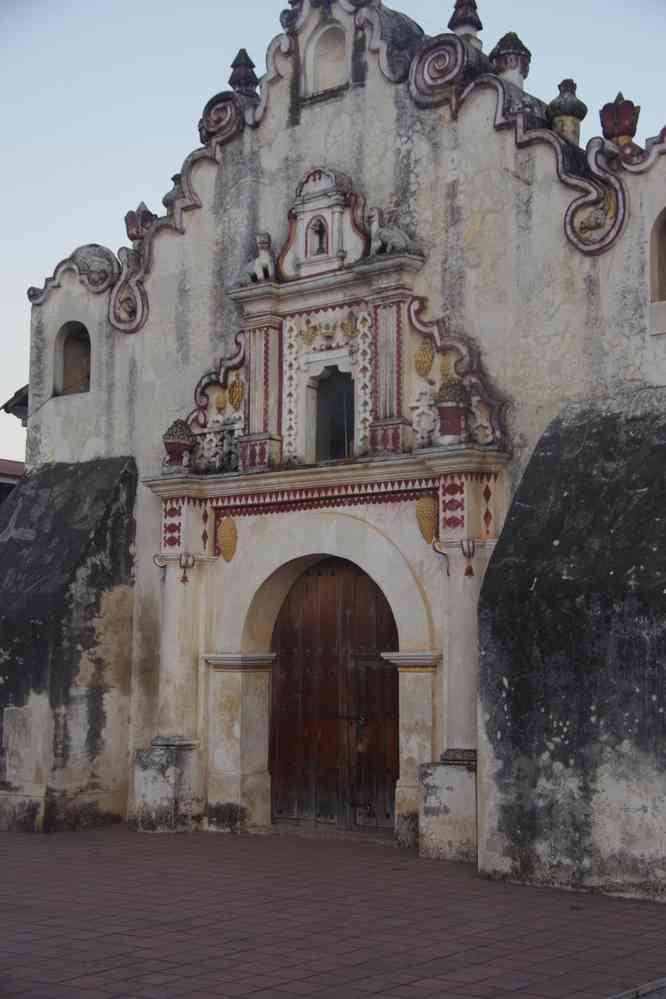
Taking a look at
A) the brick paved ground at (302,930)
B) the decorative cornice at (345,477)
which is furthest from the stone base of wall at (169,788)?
the decorative cornice at (345,477)

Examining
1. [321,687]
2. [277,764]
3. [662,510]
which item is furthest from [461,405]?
[277,764]

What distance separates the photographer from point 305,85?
1270cm

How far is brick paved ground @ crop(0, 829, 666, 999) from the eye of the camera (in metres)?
6.82

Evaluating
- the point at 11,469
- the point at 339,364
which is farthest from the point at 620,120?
the point at 11,469

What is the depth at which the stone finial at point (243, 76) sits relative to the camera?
1324 centimetres

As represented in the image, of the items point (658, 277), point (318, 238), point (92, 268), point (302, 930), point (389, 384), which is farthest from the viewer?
point (92, 268)

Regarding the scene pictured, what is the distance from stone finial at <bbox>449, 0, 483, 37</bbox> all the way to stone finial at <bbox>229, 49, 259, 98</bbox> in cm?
208

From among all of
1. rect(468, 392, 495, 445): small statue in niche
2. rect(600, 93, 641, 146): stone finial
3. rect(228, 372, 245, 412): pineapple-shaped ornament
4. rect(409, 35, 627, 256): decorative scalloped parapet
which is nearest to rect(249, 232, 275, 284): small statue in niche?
rect(228, 372, 245, 412): pineapple-shaped ornament

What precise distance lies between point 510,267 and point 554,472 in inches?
71.8

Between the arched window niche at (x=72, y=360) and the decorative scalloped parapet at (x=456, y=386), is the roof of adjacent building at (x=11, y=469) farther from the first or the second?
the decorative scalloped parapet at (x=456, y=386)

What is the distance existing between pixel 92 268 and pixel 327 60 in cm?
317

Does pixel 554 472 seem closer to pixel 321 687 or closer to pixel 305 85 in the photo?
pixel 321 687

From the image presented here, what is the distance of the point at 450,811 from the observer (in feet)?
34.4

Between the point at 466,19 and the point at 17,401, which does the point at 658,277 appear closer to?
the point at 466,19
